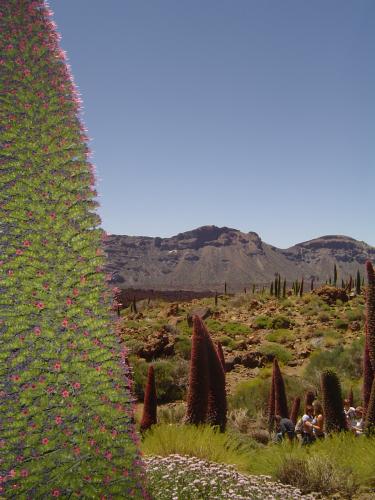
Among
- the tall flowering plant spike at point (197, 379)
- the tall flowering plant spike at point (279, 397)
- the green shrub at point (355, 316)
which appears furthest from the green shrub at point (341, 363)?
the tall flowering plant spike at point (197, 379)

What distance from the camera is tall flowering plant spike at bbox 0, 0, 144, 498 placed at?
452 cm

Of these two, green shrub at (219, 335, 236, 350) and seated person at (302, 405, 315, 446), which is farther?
green shrub at (219, 335, 236, 350)

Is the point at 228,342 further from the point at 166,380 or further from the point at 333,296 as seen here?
the point at 333,296

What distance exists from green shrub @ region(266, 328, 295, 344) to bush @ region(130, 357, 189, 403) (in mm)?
10312

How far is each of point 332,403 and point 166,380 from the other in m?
13.2

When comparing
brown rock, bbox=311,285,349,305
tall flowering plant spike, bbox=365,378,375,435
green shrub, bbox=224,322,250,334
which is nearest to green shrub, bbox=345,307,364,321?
green shrub, bbox=224,322,250,334

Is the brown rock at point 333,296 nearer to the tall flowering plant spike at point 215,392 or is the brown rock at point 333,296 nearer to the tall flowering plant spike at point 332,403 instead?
the tall flowering plant spike at point 332,403

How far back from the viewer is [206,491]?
700cm

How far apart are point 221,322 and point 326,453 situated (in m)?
31.7

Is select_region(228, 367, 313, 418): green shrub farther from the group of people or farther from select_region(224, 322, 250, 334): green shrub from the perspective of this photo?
select_region(224, 322, 250, 334): green shrub

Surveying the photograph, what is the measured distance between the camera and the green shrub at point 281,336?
32188mm

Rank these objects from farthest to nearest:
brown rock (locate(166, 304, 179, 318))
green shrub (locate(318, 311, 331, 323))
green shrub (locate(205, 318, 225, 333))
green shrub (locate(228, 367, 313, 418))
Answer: brown rock (locate(166, 304, 179, 318)) → green shrub (locate(205, 318, 225, 333)) → green shrub (locate(318, 311, 331, 323)) → green shrub (locate(228, 367, 313, 418))

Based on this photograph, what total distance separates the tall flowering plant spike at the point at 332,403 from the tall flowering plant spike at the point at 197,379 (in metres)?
2.62

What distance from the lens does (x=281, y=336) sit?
1282 inches
